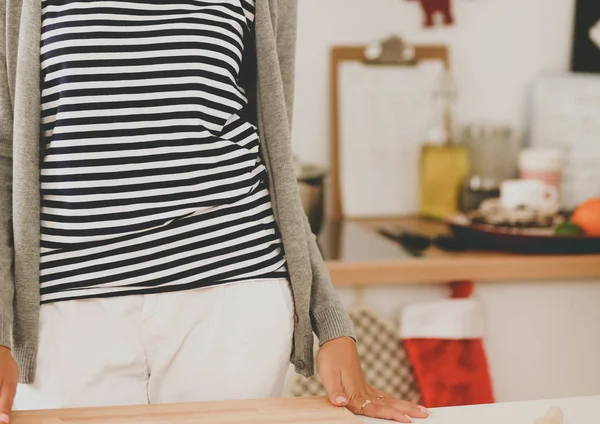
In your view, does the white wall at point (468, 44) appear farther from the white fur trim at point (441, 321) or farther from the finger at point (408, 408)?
the finger at point (408, 408)

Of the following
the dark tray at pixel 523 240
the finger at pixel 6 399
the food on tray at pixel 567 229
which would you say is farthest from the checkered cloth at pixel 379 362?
the finger at pixel 6 399

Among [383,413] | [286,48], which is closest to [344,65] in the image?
[286,48]

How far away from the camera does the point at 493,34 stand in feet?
6.04

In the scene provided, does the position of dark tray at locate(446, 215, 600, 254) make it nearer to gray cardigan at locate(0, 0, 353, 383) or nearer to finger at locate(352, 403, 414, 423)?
gray cardigan at locate(0, 0, 353, 383)

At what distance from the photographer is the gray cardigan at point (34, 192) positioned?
794 mm

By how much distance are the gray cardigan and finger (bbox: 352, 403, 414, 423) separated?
0.40 ft

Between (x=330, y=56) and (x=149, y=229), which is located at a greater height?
(x=330, y=56)

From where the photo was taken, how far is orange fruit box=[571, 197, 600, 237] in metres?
→ 1.44

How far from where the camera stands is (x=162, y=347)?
0.83m

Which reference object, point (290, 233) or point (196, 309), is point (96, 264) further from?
point (290, 233)

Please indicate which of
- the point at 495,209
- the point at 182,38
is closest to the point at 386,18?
the point at 495,209

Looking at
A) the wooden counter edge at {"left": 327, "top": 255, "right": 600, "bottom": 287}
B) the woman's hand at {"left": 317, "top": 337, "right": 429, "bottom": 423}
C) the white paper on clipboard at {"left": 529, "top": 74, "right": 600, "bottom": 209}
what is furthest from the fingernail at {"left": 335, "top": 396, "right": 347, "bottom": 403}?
the white paper on clipboard at {"left": 529, "top": 74, "right": 600, "bottom": 209}

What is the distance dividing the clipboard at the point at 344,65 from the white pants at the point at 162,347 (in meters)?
0.92

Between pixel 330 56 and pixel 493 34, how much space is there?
426 mm
